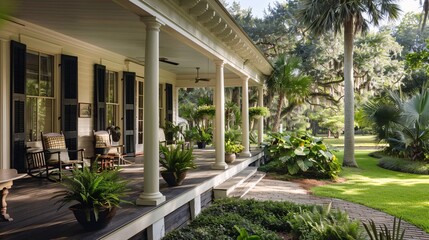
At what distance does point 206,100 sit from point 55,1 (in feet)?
32.8

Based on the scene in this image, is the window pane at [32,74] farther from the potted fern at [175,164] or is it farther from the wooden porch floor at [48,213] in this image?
the potted fern at [175,164]

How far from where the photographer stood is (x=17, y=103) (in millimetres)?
5652

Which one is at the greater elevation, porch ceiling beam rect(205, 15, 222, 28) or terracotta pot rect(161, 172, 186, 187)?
porch ceiling beam rect(205, 15, 222, 28)

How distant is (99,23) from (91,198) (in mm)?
3430

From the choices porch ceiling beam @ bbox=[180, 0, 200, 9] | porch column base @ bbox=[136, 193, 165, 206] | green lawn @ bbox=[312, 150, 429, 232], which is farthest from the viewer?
green lawn @ bbox=[312, 150, 429, 232]

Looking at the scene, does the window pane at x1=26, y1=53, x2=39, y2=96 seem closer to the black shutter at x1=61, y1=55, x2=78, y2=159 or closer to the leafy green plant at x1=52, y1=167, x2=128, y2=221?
the black shutter at x1=61, y1=55, x2=78, y2=159

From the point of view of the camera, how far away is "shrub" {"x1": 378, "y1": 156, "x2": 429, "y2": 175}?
38.3 ft

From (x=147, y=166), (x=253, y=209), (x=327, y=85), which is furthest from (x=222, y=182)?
(x=327, y=85)

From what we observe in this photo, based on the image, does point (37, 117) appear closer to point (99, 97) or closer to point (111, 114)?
point (99, 97)

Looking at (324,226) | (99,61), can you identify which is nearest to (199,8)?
(324,226)

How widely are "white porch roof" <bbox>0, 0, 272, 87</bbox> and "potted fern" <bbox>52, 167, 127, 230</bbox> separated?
1.64 m

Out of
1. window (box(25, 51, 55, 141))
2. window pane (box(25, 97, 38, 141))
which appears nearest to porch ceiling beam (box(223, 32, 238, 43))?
window (box(25, 51, 55, 141))

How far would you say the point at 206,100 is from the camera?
14461 mm

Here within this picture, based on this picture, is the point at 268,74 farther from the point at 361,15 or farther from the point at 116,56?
the point at 116,56
